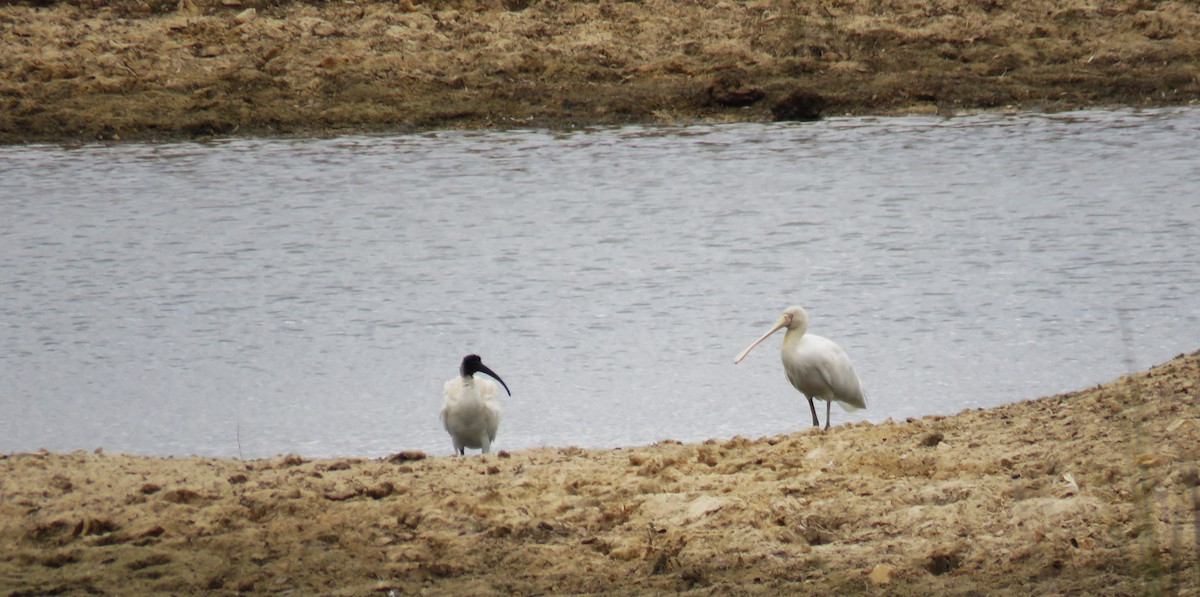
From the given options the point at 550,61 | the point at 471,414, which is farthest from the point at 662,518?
the point at 550,61

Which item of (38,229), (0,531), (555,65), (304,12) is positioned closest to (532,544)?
(0,531)

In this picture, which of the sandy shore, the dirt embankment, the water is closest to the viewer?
the sandy shore

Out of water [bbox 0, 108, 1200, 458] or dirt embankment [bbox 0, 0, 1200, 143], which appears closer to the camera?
water [bbox 0, 108, 1200, 458]

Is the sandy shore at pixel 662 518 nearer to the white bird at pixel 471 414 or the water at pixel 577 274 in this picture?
the water at pixel 577 274

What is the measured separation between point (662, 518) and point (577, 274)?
19.1 ft

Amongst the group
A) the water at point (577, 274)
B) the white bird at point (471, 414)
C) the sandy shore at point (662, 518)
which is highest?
the sandy shore at point (662, 518)

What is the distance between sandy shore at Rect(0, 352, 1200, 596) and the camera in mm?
4862

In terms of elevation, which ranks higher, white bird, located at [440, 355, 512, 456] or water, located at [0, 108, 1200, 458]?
white bird, located at [440, 355, 512, 456]

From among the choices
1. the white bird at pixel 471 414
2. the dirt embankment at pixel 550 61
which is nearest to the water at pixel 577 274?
the white bird at pixel 471 414

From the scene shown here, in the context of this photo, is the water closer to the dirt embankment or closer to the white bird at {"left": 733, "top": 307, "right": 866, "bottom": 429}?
the white bird at {"left": 733, "top": 307, "right": 866, "bottom": 429}

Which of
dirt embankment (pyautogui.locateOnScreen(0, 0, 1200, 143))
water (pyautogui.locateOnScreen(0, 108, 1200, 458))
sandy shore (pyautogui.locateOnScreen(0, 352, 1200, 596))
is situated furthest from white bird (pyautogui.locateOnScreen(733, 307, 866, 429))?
dirt embankment (pyautogui.locateOnScreen(0, 0, 1200, 143))

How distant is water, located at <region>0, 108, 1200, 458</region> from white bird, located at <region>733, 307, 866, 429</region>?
0.89ft

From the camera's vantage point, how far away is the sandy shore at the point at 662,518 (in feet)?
16.0

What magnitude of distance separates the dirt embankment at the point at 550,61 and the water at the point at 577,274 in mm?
756
